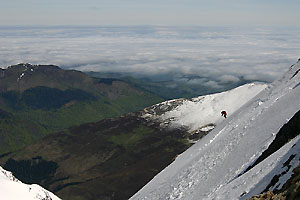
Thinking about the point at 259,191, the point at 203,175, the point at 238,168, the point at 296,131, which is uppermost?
the point at 296,131

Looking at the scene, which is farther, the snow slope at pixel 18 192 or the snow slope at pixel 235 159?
the snow slope at pixel 18 192

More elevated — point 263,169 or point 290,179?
point 290,179

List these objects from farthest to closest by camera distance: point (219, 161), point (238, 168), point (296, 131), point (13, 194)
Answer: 1. point (13, 194)
2. point (219, 161)
3. point (238, 168)
4. point (296, 131)

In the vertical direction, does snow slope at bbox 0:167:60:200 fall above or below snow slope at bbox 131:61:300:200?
below

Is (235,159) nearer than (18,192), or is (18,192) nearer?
(235,159)

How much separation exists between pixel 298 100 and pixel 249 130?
25.0ft

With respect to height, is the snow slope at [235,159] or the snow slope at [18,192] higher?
the snow slope at [235,159]

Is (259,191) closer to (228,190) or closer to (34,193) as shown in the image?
(228,190)

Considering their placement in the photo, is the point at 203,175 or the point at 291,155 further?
the point at 203,175

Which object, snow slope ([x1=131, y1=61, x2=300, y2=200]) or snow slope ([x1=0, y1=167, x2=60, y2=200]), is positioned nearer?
snow slope ([x1=131, y1=61, x2=300, y2=200])

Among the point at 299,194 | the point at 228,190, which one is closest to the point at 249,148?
the point at 228,190

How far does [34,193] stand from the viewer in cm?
7419

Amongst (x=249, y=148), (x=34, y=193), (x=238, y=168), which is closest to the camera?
(x=238, y=168)

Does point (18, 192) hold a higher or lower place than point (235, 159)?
lower
